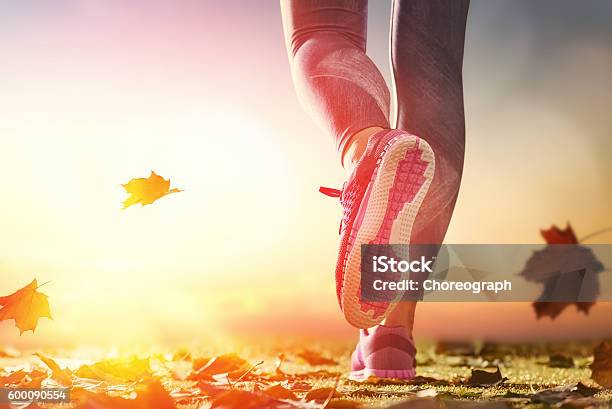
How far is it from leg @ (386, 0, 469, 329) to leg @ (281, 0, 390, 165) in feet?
0.30

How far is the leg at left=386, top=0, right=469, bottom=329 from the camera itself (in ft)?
4.26

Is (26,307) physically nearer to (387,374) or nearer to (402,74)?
(387,374)

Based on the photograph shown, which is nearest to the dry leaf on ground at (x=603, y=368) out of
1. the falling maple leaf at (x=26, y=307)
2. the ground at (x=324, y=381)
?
the ground at (x=324, y=381)

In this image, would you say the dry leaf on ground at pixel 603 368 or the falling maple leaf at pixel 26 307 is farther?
the falling maple leaf at pixel 26 307

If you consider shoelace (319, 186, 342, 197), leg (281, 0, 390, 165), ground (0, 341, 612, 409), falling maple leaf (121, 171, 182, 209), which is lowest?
ground (0, 341, 612, 409)

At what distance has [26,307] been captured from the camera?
1.37 meters

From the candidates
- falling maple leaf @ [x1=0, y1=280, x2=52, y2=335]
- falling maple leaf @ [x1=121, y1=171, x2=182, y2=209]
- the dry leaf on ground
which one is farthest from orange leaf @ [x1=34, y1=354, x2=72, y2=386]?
the dry leaf on ground

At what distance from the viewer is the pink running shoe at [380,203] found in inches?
42.1

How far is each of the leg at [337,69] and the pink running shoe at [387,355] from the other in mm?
385

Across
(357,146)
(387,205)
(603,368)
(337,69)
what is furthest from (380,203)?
(603,368)

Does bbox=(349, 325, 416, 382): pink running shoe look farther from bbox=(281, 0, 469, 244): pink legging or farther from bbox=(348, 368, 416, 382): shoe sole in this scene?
bbox=(281, 0, 469, 244): pink legging

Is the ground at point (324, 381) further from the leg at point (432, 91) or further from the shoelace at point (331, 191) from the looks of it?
the shoelace at point (331, 191)

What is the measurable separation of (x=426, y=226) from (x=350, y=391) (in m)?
0.43

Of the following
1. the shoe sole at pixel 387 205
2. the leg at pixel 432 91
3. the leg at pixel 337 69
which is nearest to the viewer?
the shoe sole at pixel 387 205
